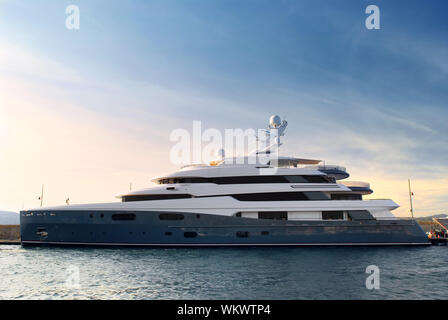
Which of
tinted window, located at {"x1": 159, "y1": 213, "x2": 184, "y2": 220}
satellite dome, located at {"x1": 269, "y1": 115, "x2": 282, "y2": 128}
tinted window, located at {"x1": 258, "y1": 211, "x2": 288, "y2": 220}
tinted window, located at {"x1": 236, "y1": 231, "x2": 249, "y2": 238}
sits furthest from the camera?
satellite dome, located at {"x1": 269, "y1": 115, "x2": 282, "y2": 128}

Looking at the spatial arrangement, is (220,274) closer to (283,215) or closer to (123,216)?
(283,215)

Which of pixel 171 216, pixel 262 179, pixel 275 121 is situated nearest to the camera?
pixel 171 216

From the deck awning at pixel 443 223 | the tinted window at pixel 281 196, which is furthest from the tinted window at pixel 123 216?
the deck awning at pixel 443 223

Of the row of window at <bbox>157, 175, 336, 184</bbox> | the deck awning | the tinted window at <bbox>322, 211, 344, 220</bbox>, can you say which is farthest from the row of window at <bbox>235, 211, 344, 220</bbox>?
the deck awning

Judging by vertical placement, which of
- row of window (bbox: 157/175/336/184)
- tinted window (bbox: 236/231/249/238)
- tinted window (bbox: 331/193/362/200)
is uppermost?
row of window (bbox: 157/175/336/184)

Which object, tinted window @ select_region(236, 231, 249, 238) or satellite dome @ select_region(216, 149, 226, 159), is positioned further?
satellite dome @ select_region(216, 149, 226, 159)

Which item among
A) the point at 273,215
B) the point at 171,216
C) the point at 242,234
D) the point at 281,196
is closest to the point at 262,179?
the point at 281,196

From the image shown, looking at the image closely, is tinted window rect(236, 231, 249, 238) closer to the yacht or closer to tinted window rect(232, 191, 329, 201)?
the yacht

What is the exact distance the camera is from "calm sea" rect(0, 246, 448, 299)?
988 cm

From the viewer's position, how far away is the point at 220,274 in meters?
12.2

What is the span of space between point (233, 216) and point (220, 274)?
8046 millimetres

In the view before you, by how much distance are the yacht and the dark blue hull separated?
6cm
